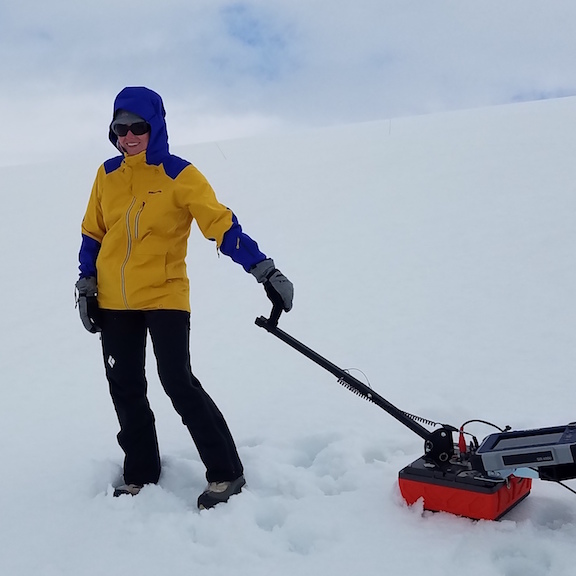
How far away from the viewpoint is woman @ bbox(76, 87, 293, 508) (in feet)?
9.59

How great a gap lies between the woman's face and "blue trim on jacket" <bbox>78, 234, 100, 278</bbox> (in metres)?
0.49

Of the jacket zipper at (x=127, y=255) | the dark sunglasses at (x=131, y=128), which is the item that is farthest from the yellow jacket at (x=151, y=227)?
the dark sunglasses at (x=131, y=128)

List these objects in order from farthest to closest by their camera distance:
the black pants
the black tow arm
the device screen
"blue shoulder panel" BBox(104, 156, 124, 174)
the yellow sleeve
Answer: "blue shoulder panel" BBox(104, 156, 124, 174), the black pants, the yellow sleeve, the black tow arm, the device screen

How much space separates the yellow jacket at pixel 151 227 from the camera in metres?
2.93

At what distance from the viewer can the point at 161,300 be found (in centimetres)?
298

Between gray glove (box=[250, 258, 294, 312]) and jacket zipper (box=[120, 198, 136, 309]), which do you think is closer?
gray glove (box=[250, 258, 294, 312])

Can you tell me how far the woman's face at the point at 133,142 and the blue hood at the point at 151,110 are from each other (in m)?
0.03

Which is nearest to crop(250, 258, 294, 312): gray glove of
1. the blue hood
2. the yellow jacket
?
the yellow jacket

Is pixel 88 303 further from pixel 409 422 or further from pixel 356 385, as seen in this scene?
pixel 409 422

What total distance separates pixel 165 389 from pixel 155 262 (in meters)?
0.57

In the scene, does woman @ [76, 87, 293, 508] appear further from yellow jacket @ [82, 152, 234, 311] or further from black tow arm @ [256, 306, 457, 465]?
black tow arm @ [256, 306, 457, 465]

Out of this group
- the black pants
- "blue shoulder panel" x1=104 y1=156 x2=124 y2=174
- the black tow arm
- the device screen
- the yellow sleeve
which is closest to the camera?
the device screen

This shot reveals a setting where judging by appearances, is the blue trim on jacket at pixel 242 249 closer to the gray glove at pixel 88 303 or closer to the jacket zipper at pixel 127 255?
the jacket zipper at pixel 127 255

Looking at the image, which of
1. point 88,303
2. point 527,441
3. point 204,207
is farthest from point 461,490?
point 88,303
